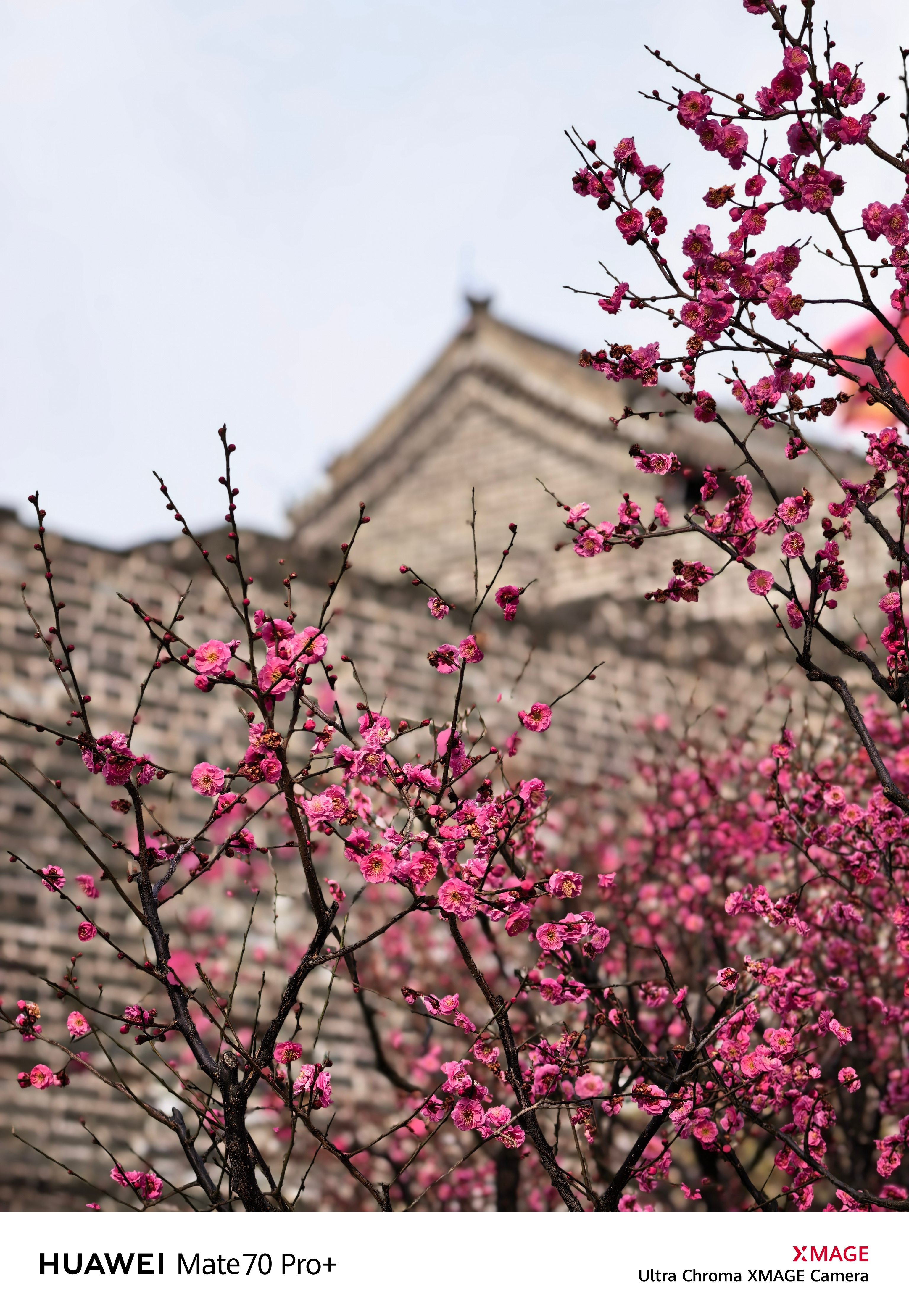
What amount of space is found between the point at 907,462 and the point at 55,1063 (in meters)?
5.01

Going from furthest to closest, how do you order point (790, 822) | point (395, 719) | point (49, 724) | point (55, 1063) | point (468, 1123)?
point (395, 719) → point (49, 724) → point (55, 1063) → point (790, 822) → point (468, 1123)

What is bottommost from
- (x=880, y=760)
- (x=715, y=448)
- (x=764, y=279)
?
(x=880, y=760)

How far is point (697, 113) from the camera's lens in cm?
324

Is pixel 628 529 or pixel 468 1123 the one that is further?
pixel 628 529

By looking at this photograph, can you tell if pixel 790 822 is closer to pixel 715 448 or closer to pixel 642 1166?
pixel 642 1166

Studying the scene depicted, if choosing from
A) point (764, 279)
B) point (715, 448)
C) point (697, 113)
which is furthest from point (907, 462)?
point (715, 448)

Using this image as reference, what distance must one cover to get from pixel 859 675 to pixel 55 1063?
232 inches

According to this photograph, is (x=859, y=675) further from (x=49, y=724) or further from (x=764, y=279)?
(x=764, y=279)

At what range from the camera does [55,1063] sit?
21.0 feet

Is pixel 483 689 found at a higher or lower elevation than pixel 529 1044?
higher

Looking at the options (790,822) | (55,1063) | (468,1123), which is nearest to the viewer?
(468,1123)
